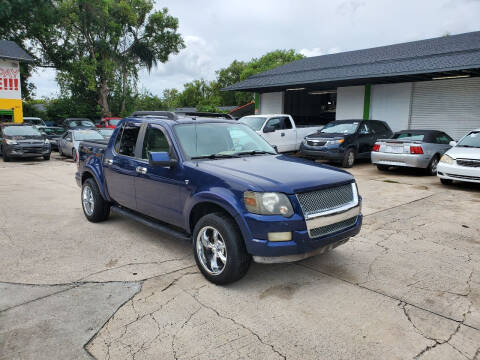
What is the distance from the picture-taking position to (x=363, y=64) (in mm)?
18484

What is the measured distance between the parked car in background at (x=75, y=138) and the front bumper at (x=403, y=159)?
1128 cm

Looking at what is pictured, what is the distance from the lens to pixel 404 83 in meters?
16.6

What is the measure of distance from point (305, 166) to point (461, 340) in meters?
2.20

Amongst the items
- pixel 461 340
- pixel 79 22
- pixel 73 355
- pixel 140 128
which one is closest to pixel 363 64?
pixel 140 128

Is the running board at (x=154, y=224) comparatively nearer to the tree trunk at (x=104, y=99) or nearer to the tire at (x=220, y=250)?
the tire at (x=220, y=250)

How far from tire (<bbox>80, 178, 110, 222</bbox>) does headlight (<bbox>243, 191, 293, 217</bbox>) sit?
341cm

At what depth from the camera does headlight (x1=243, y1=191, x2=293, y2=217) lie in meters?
3.50

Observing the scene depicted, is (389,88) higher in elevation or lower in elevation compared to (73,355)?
higher

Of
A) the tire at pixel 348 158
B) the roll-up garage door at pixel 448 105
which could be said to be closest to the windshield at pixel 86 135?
the tire at pixel 348 158

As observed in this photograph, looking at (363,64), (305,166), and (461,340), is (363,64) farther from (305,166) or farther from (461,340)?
(461,340)

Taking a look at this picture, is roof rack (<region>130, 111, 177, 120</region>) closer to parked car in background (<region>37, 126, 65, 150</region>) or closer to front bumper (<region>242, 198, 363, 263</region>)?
front bumper (<region>242, 198, 363, 263</region>)

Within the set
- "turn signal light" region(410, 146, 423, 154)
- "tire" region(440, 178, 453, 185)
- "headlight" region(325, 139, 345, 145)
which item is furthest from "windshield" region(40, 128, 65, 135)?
"tire" region(440, 178, 453, 185)

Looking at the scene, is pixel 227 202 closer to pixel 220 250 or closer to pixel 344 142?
pixel 220 250

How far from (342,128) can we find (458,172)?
209 inches
